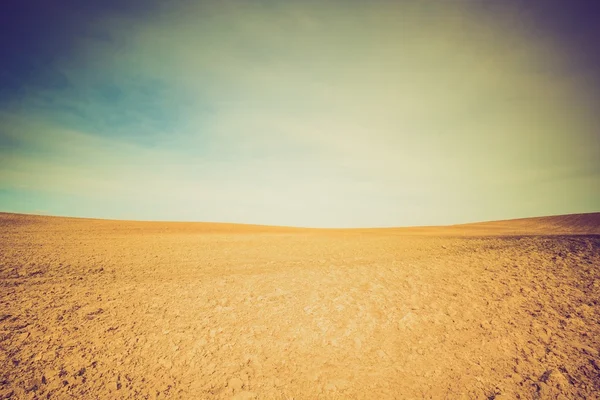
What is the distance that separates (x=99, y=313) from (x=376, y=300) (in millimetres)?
9428

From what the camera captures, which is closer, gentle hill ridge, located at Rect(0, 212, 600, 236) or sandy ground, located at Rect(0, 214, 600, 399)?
sandy ground, located at Rect(0, 214, 600, 399)

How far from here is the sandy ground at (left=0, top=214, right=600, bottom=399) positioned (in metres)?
6.07

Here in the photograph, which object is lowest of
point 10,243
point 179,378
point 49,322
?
point 179,378

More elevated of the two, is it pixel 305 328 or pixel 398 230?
pixel 398 230

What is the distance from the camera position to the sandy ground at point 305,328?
6074 millimetres

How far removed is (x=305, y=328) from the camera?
838 centimetres

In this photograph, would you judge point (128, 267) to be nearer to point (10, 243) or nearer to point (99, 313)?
point (99, 313)

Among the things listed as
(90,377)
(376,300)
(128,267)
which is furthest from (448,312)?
(128,267)

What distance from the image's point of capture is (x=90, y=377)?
19.8 feet

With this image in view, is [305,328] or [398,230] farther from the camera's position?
[398,230]

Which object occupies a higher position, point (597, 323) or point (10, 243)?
point (10, 243)

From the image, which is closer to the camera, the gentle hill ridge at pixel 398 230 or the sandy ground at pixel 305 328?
the sandy ground at pixel 305 328

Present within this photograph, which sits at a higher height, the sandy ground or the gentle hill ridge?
the gentle hill ridge

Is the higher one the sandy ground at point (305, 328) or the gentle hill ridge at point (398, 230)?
the gentle hill ridge at point (398, 230)
